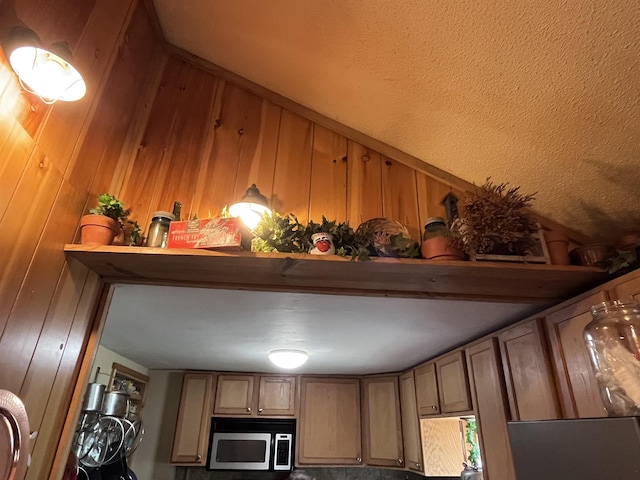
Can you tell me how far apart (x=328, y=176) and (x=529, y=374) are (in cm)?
115

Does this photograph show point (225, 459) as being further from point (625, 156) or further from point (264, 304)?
point (625, 156)

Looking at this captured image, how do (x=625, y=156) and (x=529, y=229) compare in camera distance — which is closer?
(x=625, y=156)

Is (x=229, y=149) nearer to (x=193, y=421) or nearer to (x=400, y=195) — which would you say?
(x=400, y=195)

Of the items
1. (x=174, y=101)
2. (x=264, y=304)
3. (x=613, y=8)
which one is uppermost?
(x=174, y=101)

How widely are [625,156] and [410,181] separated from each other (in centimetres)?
74

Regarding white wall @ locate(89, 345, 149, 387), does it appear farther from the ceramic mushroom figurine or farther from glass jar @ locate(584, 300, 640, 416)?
glass jar @ locate(584, 300, 640, 416)

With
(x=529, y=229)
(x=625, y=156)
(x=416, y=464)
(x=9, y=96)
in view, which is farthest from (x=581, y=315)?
(x=416, y=464)

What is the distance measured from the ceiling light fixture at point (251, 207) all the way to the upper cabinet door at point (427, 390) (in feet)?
5.72

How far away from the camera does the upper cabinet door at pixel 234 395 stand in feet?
11.0

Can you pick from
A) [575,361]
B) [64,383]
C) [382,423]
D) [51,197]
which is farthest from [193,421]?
[575,361]

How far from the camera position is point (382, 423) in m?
3.32

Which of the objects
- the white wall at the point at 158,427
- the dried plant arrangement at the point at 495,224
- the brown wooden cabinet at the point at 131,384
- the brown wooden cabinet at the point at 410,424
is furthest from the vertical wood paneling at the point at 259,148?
the white wall at the point at 158,427

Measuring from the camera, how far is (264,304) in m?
1.74

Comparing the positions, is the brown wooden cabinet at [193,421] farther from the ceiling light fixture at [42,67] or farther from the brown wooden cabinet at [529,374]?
the ceiling light fixture at [42,67]
